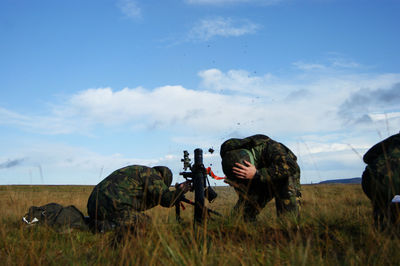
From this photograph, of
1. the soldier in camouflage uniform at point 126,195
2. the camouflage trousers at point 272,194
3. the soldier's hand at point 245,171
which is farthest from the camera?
the soldier in camouflage uniform at point 126,195

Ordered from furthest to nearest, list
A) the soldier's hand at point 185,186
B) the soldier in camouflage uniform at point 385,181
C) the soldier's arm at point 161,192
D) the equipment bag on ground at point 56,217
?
the equipment bag on ground at point 56,217, the soldier's arm at point 161,192, the soldier's hand at point 185,186, the soldier in camouflage uniform at point 385,181

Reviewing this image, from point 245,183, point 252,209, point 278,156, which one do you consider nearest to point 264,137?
point 278,156

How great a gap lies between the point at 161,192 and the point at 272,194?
5.95ft

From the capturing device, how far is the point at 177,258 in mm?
3197

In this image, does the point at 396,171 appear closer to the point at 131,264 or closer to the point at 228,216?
the point at 228,216

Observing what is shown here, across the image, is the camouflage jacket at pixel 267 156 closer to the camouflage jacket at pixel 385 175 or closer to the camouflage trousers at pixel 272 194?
the camouflage trousers at pixel 272 194

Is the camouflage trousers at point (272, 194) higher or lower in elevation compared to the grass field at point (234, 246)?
higher

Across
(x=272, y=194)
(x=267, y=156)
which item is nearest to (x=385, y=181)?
(x=267, y=156)

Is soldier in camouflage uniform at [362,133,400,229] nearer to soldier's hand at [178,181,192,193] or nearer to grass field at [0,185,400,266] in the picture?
grass field at [0,185,400,266]

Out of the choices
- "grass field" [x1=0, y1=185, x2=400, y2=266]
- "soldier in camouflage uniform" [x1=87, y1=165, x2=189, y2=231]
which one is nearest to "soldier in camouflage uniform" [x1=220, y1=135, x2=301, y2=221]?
"grass field" [x1=0, y1=185, x2=400, y2=266]

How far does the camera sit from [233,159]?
545 centimetres

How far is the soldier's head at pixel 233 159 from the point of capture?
543cm

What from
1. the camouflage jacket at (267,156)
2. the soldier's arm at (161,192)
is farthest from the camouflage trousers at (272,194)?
the soldier's arm at (161,192)

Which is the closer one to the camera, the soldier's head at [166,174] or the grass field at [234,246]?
the grass field at [234,246]
